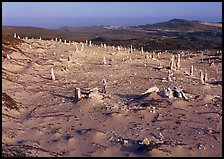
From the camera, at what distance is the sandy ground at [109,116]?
14.4 metres

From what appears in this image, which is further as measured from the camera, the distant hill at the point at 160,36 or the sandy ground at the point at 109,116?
the distant hill at the point at 160,36

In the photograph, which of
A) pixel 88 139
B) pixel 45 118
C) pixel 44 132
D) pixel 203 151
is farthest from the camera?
pixel 45 118

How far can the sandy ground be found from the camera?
567 inches

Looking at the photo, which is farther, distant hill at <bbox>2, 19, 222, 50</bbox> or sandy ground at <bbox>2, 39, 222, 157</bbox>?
distant hill at <bbox>2, 19, 222, 50</bbox>

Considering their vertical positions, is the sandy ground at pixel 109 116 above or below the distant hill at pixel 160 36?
below

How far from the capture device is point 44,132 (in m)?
16.5

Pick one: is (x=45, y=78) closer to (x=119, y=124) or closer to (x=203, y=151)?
(x=119, y=124)

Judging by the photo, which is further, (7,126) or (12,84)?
(12,84)

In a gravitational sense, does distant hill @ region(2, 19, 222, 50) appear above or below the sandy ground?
above

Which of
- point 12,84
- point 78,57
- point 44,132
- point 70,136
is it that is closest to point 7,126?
point 44,132

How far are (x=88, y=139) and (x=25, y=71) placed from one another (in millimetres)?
13832

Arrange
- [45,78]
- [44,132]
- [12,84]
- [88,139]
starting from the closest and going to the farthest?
[88,139] < [44,132] < [12,84] < [45,78]

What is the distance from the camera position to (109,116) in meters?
17.7

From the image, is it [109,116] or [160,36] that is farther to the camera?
[160,36]
